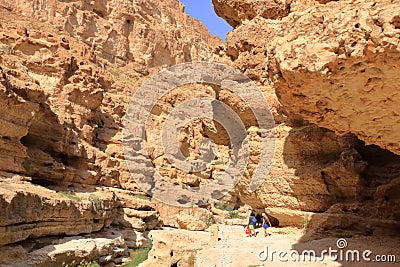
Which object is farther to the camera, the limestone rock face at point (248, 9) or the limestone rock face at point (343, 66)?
the limestone rock face at point (248, 9)

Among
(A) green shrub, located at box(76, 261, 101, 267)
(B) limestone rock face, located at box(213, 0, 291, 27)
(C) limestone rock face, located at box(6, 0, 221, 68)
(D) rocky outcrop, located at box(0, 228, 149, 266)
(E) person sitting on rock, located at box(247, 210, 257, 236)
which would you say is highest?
(C) limestone rock face, located at box(6, 0, 221, 68)

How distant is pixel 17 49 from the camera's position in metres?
21.0

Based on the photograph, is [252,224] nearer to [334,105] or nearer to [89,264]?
[334,105]

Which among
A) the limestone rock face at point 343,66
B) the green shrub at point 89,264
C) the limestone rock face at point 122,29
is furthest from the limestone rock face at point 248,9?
the limestone rock face at point 122,29

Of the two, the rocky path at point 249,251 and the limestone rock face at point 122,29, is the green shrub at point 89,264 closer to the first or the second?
the rocky path at point 249,251

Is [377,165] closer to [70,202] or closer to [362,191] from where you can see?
[362,191]

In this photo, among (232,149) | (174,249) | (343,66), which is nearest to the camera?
(343,66)

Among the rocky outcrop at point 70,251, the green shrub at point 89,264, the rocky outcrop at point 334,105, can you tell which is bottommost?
the green shrub at point 89,264

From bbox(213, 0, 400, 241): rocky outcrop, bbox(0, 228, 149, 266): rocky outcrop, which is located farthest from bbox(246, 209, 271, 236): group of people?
bbox(0, 228, 149, 266): rocky outcrop

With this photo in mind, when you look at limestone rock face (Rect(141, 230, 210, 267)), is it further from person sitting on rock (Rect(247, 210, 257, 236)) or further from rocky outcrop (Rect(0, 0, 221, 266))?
rocky outcrop (Rect(0, 0, 221, 266))

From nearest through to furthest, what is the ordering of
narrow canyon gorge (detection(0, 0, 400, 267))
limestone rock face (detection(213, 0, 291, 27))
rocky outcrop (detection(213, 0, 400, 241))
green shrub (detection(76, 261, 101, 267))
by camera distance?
rocky outcrop (detection(213, 0, 400, 241)) < narrow canyon gorge (detection(0, 0, 400, 267)) < limestone rock face (detection(213, 0, 291, 27)) < green shrub (detection(76, 261, 101, 267))

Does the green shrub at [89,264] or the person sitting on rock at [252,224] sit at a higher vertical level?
the person sitting on rock at [252,224]

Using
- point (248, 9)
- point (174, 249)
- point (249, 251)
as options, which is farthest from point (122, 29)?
point (249, 251)

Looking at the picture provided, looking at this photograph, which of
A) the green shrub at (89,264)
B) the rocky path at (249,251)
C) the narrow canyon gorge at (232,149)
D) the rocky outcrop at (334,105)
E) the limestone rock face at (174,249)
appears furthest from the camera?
the green shrub at (89,264)
